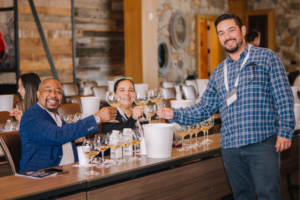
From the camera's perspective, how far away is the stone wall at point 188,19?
33.5 ft

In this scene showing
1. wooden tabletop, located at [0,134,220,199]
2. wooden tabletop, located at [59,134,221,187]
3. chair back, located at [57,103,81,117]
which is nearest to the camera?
wooden tabletop, located at [0,134,220,199]

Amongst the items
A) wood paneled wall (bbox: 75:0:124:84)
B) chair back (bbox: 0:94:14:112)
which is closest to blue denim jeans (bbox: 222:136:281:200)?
chair back (bbox: 0:94:14:112)

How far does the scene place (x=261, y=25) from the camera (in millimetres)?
12352

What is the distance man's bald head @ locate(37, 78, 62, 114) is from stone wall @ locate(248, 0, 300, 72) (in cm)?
1050

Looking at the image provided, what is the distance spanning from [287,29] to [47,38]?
7.87 metres

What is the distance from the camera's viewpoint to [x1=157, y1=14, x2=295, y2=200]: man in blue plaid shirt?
2.10 meters

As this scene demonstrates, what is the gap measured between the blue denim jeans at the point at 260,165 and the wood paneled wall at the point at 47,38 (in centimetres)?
602

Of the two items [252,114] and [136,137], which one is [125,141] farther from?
[252,114]

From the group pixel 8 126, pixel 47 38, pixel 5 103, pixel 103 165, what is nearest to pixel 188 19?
pixel 47 38

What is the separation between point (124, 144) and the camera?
2281mm

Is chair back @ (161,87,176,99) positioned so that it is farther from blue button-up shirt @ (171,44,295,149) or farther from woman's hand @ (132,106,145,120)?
blue button-up shirt @ (171,44,295,149)

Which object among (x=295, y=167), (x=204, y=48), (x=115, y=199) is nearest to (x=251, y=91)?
(x=115, y=199)

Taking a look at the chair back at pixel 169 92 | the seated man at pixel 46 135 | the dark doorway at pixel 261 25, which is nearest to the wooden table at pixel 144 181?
the seated man at pixel 46 135

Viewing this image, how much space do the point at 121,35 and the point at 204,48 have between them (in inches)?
145
